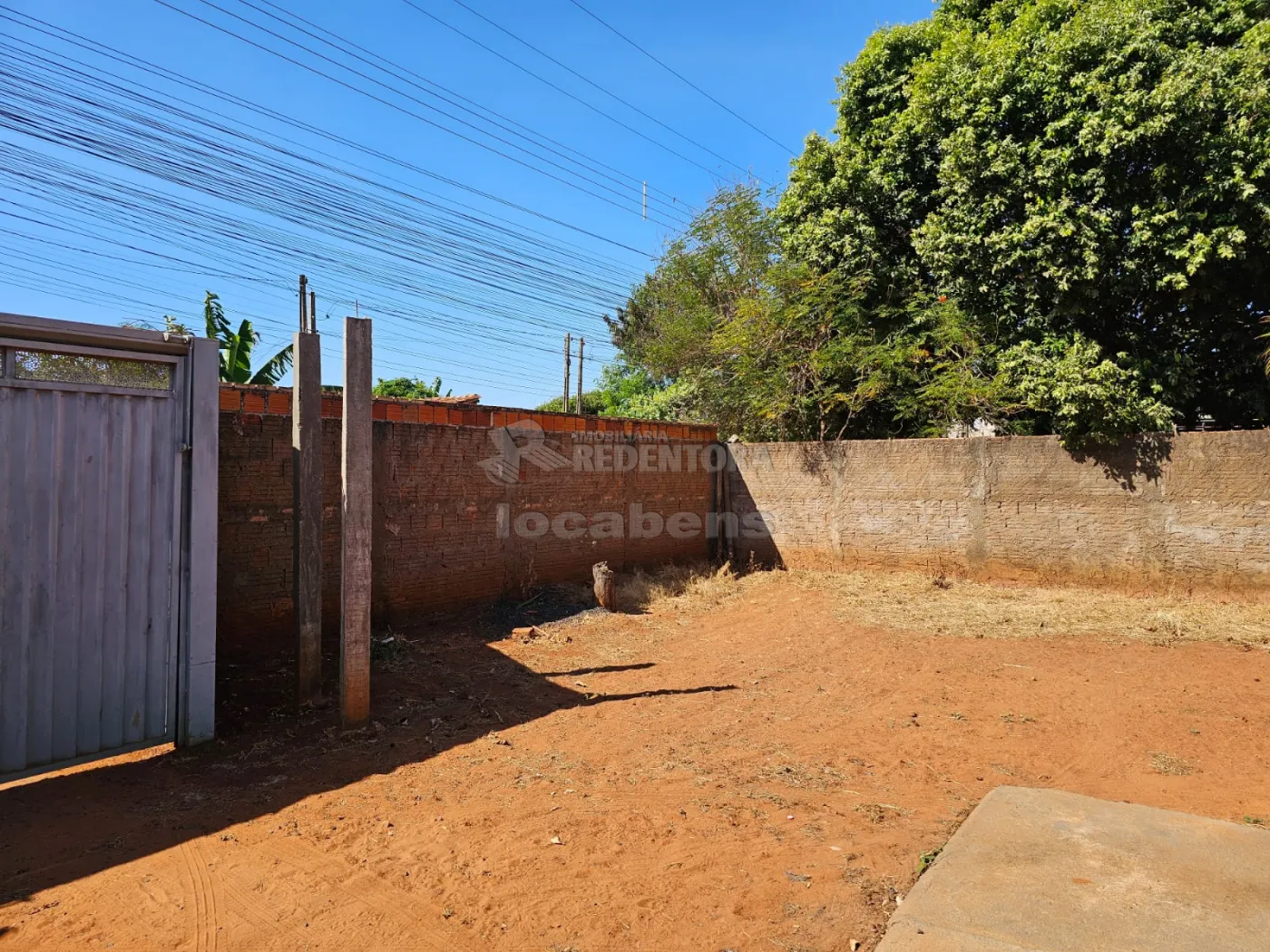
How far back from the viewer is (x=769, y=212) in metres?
15.9

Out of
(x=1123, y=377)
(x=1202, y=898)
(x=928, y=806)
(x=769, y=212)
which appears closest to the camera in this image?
(x=1202, y=898)

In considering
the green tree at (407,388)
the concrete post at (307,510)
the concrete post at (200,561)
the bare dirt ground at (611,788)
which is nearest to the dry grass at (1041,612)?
the bare dirt ground at (611,788)

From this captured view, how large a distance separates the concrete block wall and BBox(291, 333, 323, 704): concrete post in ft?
27.6

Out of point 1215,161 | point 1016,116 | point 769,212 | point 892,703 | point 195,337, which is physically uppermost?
point 769,212

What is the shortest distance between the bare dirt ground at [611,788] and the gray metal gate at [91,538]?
1.11 ft

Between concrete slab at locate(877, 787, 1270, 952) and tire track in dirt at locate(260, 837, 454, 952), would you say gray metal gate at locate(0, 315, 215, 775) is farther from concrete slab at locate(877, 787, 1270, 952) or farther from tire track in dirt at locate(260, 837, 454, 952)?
concrete slab at locate(877, 787, 1270, 952)

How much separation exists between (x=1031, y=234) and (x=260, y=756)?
1030cm

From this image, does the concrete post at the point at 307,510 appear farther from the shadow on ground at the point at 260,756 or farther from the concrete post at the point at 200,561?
the concrete post at the point at 200,561

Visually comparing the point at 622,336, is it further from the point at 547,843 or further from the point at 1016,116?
the point at 547,843

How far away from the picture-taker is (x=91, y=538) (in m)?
3.92

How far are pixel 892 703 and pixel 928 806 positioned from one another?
6.05ft

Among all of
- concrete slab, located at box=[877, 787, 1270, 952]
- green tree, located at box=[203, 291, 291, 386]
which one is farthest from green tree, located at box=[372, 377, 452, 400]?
concrete slab, located at box=[877, 787, 1270, 952]


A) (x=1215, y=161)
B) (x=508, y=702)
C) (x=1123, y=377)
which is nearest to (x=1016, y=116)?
(x=1215, y=161)

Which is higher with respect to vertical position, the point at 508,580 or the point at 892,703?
the point at 508,580
